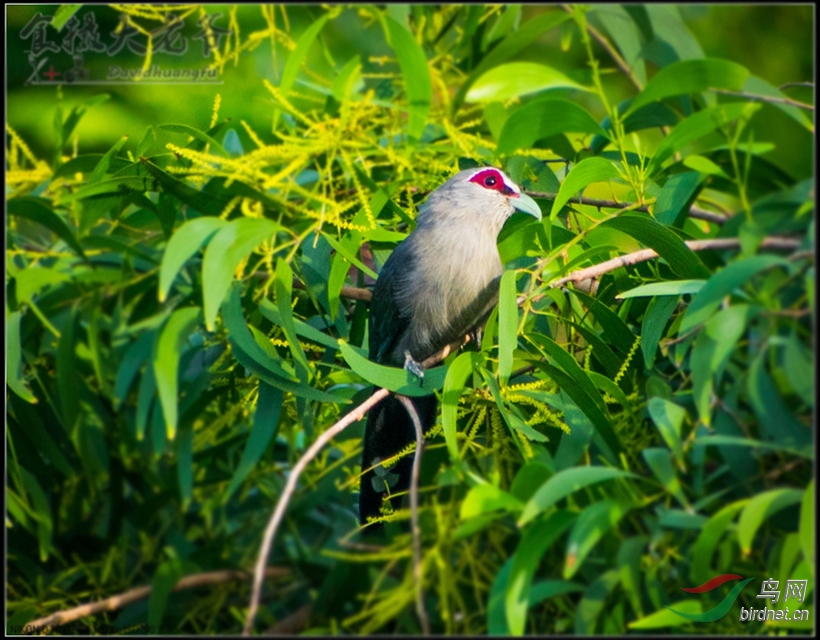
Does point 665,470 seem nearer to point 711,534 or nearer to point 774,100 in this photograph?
point 711,534

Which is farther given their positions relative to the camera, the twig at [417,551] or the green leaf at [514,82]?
the green leaf at [514,82]

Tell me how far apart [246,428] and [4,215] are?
69 centimetres

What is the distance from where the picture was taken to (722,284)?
47.2 inches

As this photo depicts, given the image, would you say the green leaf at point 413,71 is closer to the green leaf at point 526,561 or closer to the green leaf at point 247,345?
the green leaf at point 247,345

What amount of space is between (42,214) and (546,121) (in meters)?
1.14

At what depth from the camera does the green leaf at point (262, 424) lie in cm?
157

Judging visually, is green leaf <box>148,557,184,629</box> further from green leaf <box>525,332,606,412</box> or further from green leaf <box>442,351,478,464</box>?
green leaf <box>525,332,606,412</box>

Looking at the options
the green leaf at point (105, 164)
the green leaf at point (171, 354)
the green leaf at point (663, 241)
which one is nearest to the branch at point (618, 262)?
the green leaf at point (663, 241)

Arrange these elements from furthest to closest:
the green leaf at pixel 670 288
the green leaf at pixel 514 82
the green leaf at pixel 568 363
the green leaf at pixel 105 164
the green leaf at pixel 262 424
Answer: the green leaf at pixel 514 82 < the green leaf at pixel 105 164 < the green leaf at pixel 262 424 < the green leaf at pixel 568 363 < the green leaf at pixel 670 288

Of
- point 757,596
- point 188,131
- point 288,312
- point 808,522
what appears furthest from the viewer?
point 188,131

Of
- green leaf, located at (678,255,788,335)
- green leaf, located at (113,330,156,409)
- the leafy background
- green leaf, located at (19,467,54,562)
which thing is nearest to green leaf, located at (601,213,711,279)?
the leafy background

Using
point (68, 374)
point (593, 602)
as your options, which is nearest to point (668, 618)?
point (593, 602)

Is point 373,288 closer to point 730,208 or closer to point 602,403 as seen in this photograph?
point 602,403

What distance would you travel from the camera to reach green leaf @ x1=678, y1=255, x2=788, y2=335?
1156 mm
